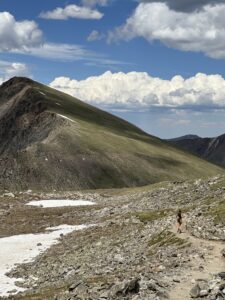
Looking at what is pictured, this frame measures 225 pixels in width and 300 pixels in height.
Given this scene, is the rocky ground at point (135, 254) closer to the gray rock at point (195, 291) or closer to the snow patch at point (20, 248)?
the gray rock at point (195, 291)

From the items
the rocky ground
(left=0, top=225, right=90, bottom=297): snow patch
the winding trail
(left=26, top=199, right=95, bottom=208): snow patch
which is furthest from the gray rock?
(left=26, top=199, right=95, bottom=208): snow patch

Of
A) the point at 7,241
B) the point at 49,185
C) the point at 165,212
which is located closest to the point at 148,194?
the point at 165,212

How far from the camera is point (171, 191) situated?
104 m

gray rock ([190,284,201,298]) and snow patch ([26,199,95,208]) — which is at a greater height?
gray rock ([190,284,201,298])

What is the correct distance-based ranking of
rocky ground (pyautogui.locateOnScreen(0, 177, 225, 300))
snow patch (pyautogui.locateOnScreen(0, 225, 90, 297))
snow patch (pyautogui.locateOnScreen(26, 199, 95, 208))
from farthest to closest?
1. snow patch (pyautogui.locateOnScreen(26, 199, 95, 208))
2. snow patch (pyautogui.locateOnScreen(0, 225, 90, 297))
3. rocky ground (pyautogui.locateOnScreen(0, 177, 225, 300))

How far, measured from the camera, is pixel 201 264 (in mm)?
39344

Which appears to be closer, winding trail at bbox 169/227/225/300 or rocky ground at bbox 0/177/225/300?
winding trail at bbox 169/227/225/300

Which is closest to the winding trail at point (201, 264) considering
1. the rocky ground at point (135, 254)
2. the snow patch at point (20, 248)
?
the rocky ground at point (135, 254)

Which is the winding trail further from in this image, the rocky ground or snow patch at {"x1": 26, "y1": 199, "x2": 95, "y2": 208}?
snow patch at {"x1": 26, "y1": 199, "x2": 95, "y2": 208}

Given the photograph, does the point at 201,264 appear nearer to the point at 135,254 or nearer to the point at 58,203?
the point at 135,254

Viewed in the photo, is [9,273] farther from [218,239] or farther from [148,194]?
[148,194]

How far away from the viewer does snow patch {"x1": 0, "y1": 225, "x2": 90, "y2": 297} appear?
52638mm

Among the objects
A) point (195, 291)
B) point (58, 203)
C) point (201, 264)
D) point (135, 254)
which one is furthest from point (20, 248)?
point (58, 203)

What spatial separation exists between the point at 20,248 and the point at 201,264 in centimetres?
3890
